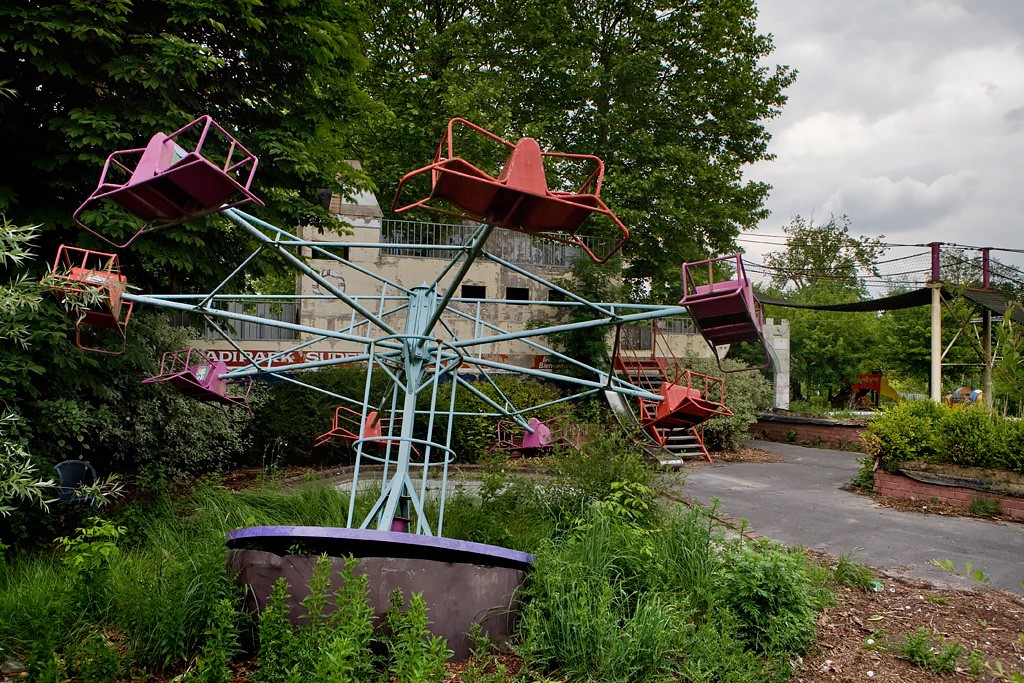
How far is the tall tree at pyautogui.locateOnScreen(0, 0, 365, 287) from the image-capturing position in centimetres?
679

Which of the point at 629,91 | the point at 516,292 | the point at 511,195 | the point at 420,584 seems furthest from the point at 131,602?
the point at 629,91

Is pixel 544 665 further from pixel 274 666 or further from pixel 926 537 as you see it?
pixel 926 537

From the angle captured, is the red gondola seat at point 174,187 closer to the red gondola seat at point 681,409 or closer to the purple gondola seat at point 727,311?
the purple gondola seat at point 727,311

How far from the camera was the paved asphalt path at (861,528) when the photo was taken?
708 centimetres

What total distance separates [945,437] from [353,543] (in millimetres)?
9742

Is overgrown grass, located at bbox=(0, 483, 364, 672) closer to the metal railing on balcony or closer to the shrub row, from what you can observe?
the shrub row

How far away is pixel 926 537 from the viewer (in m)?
8.27

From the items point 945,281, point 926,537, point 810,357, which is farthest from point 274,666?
point 810,357

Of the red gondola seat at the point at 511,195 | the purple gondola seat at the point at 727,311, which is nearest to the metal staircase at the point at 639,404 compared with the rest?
the purple gondola seat at the point at 727,311

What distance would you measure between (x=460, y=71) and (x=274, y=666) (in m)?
19.4

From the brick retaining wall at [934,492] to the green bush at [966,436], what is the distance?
0.48 m

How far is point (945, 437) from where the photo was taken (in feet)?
34.7

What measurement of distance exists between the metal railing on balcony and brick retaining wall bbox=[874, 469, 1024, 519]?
10291mm

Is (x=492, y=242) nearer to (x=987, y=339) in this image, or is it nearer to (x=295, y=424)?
(x=295, y=424)
